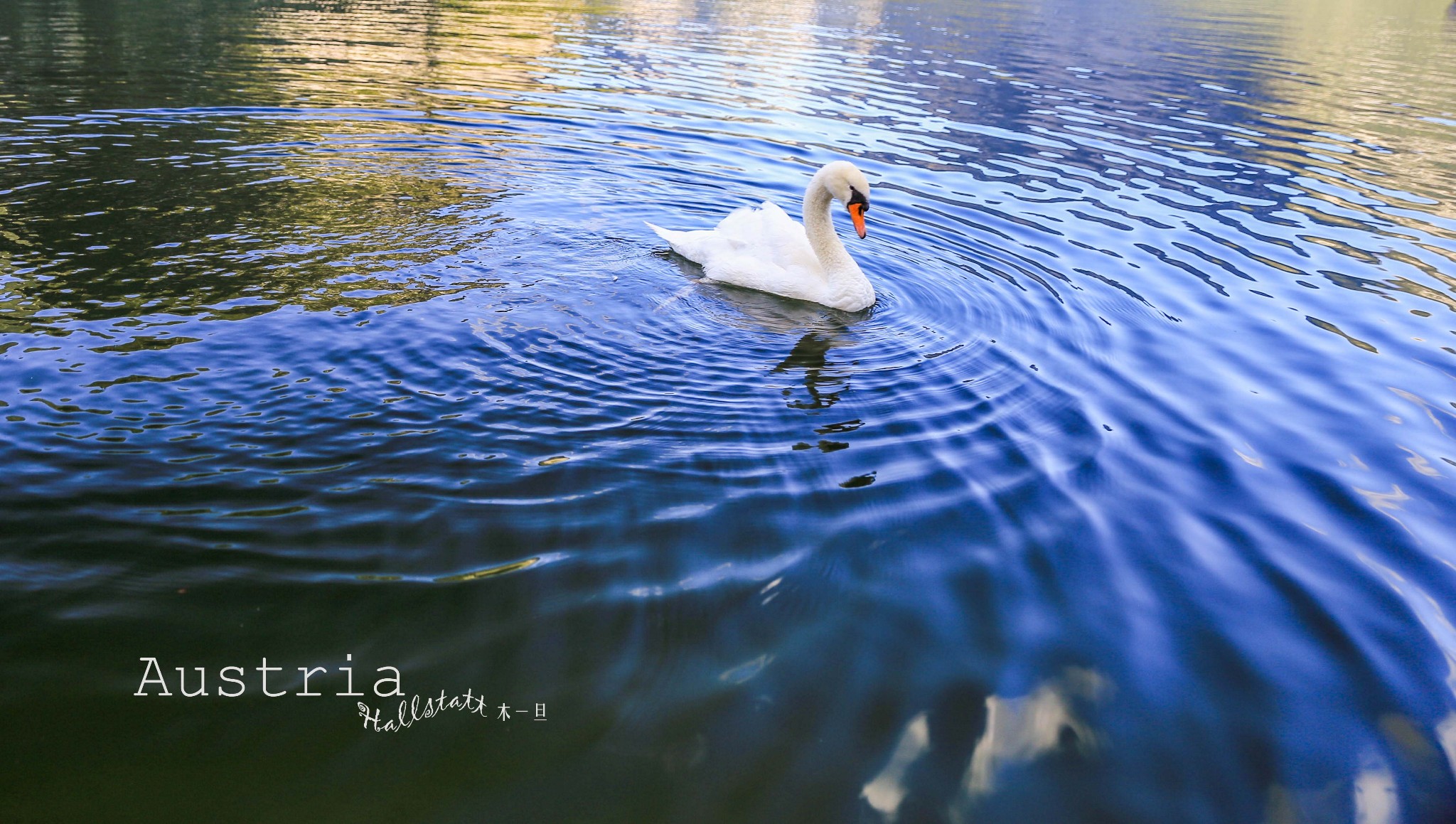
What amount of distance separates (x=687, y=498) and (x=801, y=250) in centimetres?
462

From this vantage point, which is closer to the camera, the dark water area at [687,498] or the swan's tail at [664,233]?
the dark water area at [687,498]

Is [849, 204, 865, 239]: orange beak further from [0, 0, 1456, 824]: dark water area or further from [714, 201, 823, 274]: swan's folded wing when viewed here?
[0, 0, 1456, 824]: dark water area

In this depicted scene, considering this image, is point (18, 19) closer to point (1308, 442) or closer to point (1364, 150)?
point (1308, 442)

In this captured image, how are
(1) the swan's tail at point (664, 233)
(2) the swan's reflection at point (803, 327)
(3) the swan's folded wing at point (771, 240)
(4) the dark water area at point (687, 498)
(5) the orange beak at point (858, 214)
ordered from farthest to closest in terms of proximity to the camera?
(1) the swan's tail at point (664, 233) < (3) the swan's folded wing at point (771, 240) < (5) the orange beak at point (858, 214) < (2) the swan's reflection at point (803, 327) < (4) the dark water area at point (687, 498)

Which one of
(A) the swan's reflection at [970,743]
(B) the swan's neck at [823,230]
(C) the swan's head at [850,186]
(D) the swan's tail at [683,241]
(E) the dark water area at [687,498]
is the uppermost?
(C) the swan's head at [850,186]

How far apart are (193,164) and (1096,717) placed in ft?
40.3

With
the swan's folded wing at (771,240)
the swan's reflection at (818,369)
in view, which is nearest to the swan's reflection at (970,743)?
the swan's reflection at (818,369)

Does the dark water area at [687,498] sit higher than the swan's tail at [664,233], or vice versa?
the swan's tail at [664,233]

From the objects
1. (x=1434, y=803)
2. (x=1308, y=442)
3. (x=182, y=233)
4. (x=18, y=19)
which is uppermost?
(x=18, y=19)

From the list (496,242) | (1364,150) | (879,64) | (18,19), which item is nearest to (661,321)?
(496,242)

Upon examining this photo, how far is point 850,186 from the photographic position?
29.9ft

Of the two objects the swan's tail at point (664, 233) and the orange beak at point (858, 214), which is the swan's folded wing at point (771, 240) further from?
the swan's tail at point (664, 233)

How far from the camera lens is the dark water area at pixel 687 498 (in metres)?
3.77

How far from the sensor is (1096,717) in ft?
13.6
